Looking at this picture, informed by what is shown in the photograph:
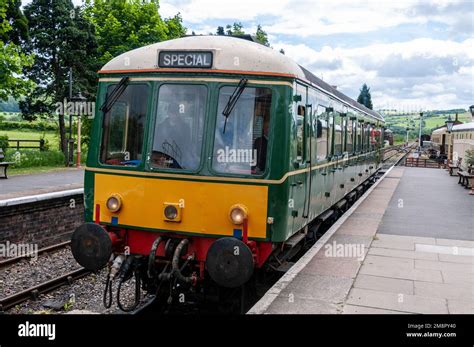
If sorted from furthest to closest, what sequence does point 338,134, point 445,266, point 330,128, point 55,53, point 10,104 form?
point 10,104 → point 55,53 → point 338,134 → point 330,128 → point 445,266

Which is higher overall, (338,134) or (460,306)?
(338,134)

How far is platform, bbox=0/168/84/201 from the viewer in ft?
51.1

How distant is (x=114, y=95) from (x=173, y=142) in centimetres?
110

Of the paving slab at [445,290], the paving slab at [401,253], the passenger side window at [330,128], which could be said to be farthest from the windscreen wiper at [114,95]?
the paving slab at [401,253]

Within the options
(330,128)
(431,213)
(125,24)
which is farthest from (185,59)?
(125,24)

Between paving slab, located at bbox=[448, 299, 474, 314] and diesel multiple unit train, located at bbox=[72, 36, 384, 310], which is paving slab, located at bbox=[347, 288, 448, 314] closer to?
paving slab, located at bbox=[448, 299, 474, 314]

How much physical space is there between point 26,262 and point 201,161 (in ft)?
21.1

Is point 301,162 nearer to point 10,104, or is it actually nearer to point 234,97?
point 234,97

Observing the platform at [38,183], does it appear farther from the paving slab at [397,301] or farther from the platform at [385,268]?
the paving slab at [397,301]

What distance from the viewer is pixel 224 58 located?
6.69 metres

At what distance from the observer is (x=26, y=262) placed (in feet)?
37.1

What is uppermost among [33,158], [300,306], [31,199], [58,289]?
[33,158]

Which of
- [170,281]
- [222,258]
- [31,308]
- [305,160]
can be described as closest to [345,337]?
[222,258]

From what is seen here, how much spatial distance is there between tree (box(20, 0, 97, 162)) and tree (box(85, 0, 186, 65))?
3593 millimetres
